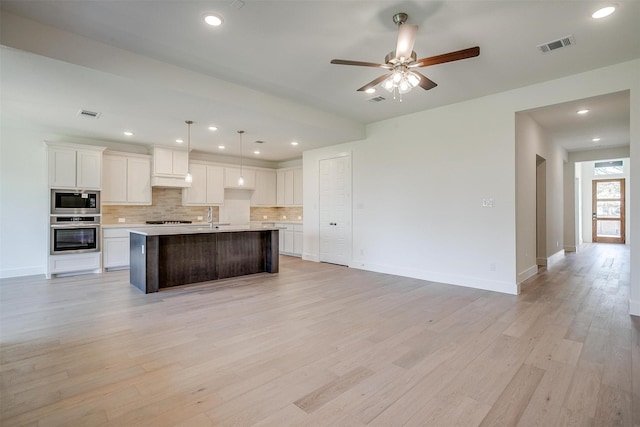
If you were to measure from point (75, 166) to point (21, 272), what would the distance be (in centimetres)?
215

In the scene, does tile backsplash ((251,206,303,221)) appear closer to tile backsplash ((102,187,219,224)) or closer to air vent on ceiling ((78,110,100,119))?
tile backsplash ((102,187,219,224))

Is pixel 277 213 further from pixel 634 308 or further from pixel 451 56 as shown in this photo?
pixel 634 308

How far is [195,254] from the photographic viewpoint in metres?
5.26

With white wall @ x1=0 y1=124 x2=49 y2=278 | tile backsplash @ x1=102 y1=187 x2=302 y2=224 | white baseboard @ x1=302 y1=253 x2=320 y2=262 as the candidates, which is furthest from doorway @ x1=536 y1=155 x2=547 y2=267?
white wall @ x1=0 y1=124 x2=49 y2=278

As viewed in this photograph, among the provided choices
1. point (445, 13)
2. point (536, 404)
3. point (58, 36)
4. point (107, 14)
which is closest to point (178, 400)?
point (536, 404)

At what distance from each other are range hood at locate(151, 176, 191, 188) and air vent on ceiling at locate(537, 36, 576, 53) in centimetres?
645

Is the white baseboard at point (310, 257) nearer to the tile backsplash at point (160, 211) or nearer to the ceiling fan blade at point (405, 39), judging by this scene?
the tile backsplash at point (160, 211)

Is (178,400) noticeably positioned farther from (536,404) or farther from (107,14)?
(107,14)

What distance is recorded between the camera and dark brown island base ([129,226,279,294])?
4688 millimetres

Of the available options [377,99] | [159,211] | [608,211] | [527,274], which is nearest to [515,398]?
[527,274]

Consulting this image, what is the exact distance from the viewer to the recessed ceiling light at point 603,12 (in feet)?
8.82

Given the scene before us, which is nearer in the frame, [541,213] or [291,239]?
[541,213]

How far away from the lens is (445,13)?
9.07 ft

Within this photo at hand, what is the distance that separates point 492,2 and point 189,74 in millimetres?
3305
